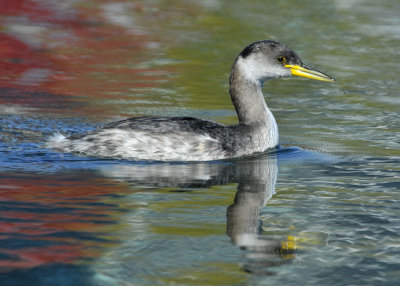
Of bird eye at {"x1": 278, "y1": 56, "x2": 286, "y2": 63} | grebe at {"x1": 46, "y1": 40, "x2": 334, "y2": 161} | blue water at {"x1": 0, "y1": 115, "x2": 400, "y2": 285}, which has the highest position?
bird eye at {"x1": 278, "y1": 56, "x2": 286, "y2": 63}

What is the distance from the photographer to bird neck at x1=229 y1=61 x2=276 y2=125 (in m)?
11.0

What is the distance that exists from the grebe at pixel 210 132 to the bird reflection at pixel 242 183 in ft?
0.67

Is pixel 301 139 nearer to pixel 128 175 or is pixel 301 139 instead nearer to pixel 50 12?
pixel 128 175

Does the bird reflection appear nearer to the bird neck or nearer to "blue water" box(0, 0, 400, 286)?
"blue water" box(0, 0, 400, 286)

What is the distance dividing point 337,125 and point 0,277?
6974 mm

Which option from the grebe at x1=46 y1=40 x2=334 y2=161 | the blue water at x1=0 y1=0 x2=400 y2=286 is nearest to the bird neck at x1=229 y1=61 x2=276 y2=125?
the grebe at x1=46 y1=40 x2=334 y2=161

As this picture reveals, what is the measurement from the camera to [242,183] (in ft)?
30.3

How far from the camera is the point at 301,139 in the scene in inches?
456

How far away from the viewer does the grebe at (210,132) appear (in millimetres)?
10312

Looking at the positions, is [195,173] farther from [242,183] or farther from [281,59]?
[281,59]

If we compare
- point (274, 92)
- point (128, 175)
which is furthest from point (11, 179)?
point (274, 92)

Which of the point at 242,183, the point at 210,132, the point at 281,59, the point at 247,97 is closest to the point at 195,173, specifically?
the point at 242,183

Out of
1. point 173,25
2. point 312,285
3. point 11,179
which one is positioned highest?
point 173,25

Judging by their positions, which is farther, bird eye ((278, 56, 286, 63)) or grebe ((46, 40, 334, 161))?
bird eye ((278, 56, 286, 63))
